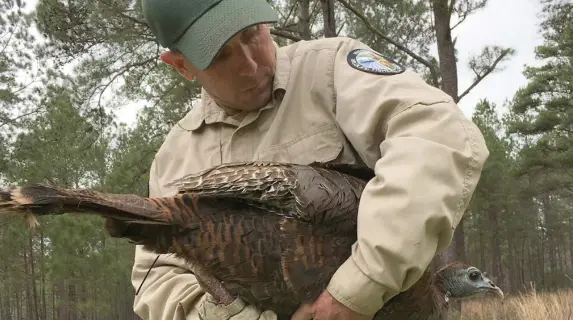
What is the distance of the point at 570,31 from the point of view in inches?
569

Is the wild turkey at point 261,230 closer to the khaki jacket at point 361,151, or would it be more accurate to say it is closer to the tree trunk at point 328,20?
the khaki jacket at point 361,151

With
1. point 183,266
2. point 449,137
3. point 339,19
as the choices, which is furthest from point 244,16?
point 339,19

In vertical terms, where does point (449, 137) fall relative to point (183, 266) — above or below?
above

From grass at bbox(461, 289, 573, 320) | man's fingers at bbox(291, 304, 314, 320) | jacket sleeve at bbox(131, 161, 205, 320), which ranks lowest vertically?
grass at bbox(461, 289, 573, 320)

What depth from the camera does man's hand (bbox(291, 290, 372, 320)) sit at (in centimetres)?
143

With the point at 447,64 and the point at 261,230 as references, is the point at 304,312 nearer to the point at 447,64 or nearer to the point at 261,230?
the point at 261,230

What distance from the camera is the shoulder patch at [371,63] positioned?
5.49 ft

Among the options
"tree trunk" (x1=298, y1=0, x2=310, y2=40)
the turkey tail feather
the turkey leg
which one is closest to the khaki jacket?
the turkey leg

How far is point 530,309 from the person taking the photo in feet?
25.0

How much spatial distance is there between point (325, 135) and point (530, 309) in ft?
23.1

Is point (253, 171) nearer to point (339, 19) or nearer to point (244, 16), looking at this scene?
point (244, 16)

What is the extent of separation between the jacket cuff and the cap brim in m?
0.73

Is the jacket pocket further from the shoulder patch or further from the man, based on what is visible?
the shoulder patch

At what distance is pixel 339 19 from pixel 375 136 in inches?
409
